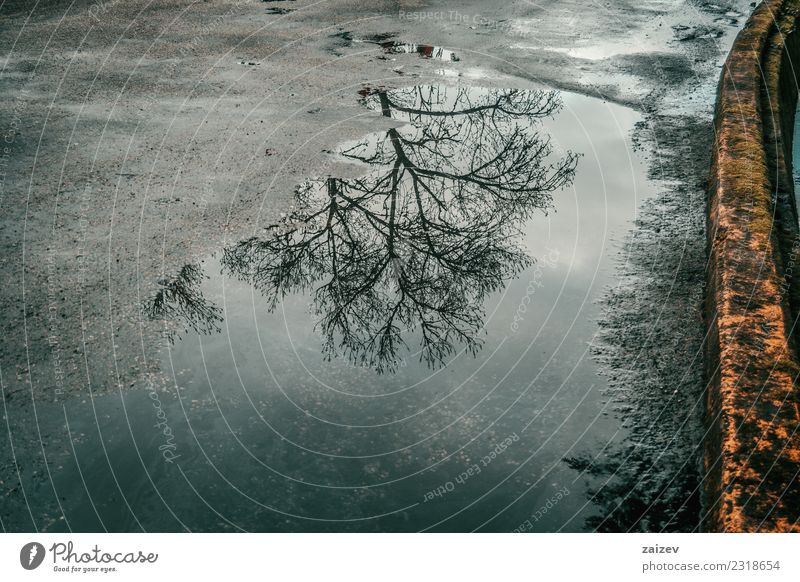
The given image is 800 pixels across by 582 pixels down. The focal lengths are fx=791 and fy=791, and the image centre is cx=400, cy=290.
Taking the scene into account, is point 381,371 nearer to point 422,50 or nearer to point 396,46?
point 422,50

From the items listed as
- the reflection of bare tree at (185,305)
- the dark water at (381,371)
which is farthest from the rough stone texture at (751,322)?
the reflection of bare tree at (185,305)

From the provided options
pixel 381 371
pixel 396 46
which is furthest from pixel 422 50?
→ pixel 381 371

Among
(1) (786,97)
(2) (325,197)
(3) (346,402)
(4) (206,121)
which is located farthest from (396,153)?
(1) (786,97)

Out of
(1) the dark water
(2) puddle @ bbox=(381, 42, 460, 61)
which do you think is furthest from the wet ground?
(2) puddle @ bbox=(381, 42, 460, 61)

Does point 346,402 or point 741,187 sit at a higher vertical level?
point 741,187

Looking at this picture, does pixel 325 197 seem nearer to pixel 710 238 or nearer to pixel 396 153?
pixel 396 153

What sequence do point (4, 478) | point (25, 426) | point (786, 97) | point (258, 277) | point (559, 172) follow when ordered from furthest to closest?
1. point (786, 97)
2. point (559, 172)
3. point (258, 277)
4. point (25, 426)
5. point (4, 478)

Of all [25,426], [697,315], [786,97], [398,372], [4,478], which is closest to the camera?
[4,478]
